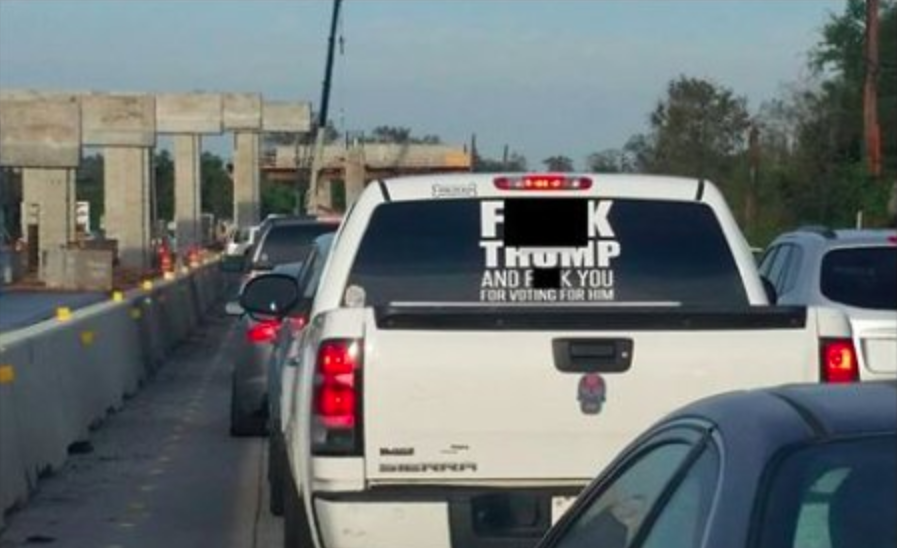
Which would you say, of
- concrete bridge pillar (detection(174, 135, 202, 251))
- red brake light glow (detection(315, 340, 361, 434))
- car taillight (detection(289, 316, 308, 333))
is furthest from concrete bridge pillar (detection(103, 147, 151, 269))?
red brake light glow (detection(315, 340, 361, 434))

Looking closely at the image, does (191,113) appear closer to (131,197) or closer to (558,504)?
(131,197)

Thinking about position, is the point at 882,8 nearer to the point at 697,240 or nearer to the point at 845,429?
the point at 697,240

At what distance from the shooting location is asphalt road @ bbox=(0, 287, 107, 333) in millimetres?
41219

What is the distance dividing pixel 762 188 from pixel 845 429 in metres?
46.8

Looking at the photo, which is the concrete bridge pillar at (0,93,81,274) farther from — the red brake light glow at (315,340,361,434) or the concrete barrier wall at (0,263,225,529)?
the red brake light glow at (315,340,361,434)

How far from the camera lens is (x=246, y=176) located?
87438mm

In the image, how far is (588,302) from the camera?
9516 mm

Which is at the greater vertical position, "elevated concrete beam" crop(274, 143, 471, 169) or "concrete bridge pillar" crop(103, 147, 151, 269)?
"elevated concrete beam" crop(274, 143, 471, 169)

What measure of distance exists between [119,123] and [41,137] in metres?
8.19

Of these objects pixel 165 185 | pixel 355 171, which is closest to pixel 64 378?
pixel 355 171

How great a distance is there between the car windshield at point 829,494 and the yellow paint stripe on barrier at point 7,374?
33.7ft

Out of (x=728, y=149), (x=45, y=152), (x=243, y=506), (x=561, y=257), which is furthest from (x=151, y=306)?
(x=45, y=152)

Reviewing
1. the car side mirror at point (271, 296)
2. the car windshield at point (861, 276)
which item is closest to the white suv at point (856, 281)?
the car windshield at point (861, 276)

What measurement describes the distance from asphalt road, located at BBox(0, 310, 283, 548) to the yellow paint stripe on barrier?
0.82 m
